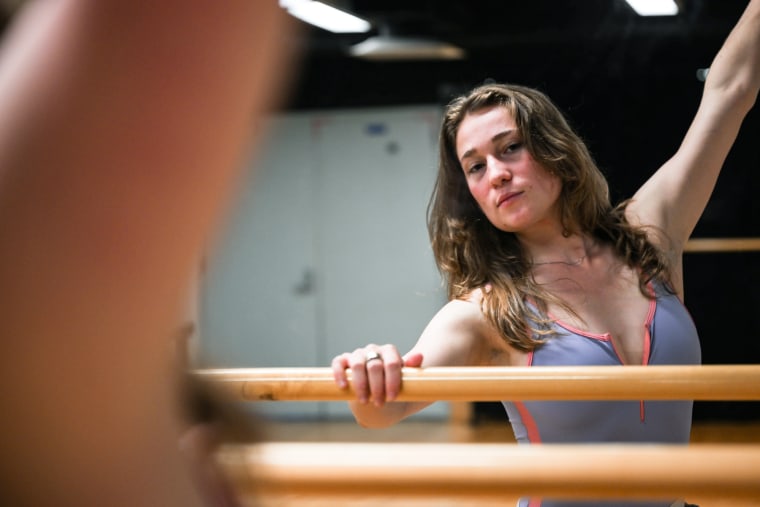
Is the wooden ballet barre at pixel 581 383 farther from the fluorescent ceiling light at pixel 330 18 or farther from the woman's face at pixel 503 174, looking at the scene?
the fluorescent ceiling light at pixel 330 18

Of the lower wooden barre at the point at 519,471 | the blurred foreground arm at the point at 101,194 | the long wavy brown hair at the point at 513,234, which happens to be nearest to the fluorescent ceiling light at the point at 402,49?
the long wavy brown hair at the point at 513,234

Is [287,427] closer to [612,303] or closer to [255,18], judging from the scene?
[612,303]

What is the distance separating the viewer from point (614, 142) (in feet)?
4.06

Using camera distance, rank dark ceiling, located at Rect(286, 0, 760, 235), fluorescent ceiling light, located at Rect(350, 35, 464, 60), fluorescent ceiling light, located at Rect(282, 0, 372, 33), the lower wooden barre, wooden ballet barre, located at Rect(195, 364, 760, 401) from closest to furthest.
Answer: the lower wooden barre → wooden ballet barre, located at Rect(195, 364, 760, 401) → dark ceiling, located at Rect(286, 0, 760, 235) → fluorescent ceiling light, located at Rect(282, 0, 372, 33) → fluorescent ceiling light, located at Rect(350, 35, 464, 60)

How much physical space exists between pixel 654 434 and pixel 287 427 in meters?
1.77

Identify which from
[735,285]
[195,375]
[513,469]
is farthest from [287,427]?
[195,375]

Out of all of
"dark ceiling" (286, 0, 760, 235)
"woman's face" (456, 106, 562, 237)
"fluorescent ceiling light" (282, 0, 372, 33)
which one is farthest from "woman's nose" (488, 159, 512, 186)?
"fluorescent ceiling light" (282, 0, 372, 33)

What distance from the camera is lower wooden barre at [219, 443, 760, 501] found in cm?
57

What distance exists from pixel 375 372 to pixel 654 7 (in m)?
0.85

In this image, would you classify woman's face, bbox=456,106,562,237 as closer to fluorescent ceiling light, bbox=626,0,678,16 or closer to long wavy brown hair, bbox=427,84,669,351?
long wavy brown hair, bbox=427,84,669,351

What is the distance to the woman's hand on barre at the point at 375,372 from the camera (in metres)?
0.96

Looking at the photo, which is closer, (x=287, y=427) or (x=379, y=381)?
(x=379, y=381)

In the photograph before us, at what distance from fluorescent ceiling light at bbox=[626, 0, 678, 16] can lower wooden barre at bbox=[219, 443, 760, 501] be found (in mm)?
981

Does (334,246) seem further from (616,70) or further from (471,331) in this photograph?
(471,331)
